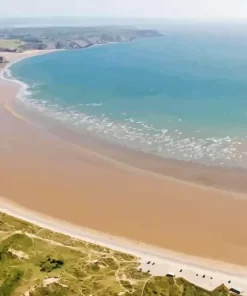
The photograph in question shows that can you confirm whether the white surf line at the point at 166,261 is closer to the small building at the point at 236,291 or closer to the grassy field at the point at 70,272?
the small building at the point at 236,291

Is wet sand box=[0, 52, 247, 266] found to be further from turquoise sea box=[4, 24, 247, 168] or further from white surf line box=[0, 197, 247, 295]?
turquoise sea box=[4, 24, 247, 168]

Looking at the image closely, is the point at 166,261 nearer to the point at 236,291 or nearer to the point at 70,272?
the point at 236,291

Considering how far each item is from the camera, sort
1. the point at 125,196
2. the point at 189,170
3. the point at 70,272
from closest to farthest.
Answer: the point at 70,272
the point at 125,196
the point at 189,170

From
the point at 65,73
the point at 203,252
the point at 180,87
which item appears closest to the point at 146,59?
the point at 65,73

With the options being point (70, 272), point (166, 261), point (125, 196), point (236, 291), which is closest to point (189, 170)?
point (125, 196)

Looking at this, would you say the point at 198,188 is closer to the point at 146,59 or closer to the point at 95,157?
the point at 95,157

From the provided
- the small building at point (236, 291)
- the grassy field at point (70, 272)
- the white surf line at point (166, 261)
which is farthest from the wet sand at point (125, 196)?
the grassy field at point (70, 272)
